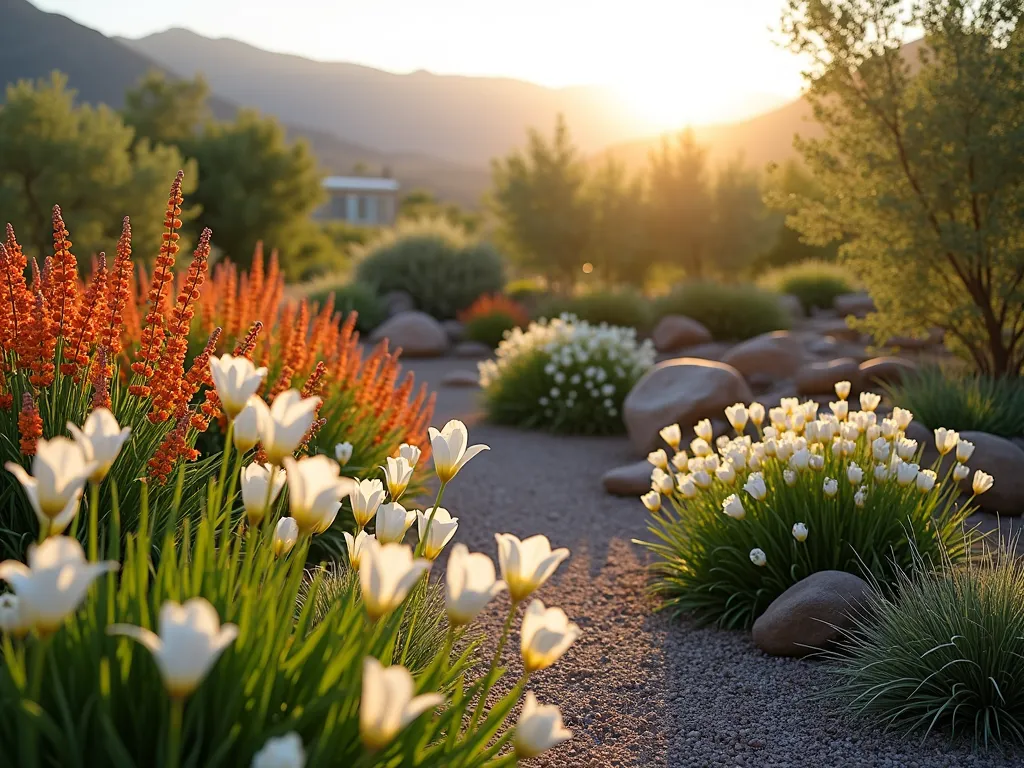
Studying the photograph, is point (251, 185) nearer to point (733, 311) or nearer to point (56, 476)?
point (733, 311)

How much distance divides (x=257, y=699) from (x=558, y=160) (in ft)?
80.6

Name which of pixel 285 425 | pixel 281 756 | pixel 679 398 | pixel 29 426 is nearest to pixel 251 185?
pixel 679 398

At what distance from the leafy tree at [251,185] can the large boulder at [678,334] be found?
1418cm

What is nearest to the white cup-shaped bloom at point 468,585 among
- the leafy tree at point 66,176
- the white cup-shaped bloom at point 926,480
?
the white cup-shaped bloom at point 926,480

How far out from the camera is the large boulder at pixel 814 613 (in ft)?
13.1

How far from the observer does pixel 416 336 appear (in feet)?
54.2

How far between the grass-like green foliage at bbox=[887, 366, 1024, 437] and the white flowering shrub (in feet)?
9.72

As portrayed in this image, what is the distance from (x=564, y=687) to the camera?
3.89m

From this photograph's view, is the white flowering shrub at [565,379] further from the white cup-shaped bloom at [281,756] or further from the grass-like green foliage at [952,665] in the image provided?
the white cup-shaped bloom at [281,756]

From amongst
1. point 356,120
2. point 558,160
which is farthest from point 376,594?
point 356,120

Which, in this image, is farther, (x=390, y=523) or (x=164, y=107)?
(x=164, y=107)

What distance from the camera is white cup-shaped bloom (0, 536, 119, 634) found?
4.80 feet

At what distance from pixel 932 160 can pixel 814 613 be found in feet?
20.8

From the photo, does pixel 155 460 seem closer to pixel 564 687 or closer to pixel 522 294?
pixel 564 687
